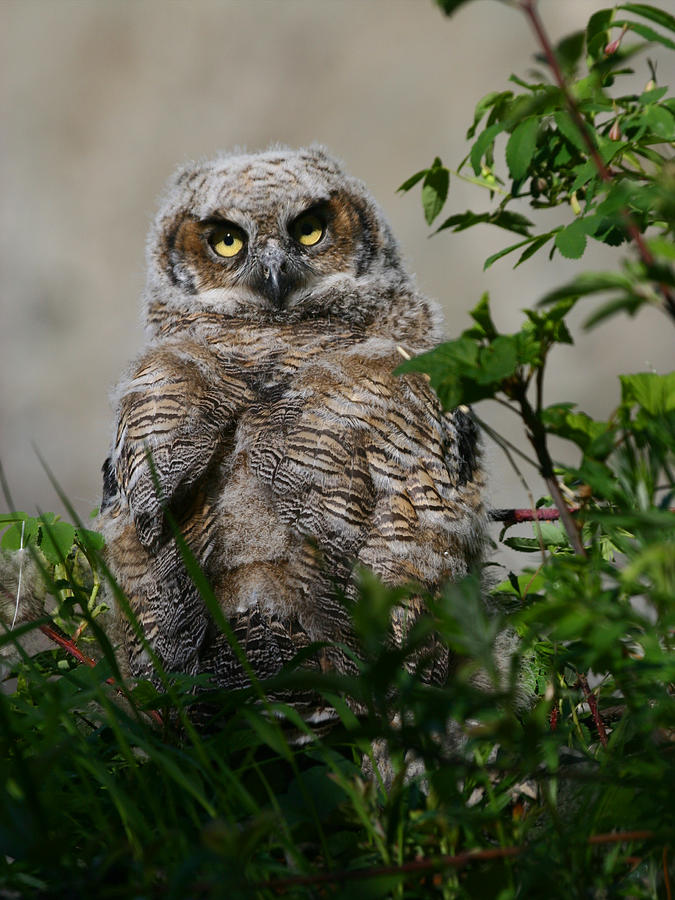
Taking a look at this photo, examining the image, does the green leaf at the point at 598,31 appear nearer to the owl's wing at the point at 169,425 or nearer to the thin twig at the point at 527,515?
the thin twig at the point at 527,515

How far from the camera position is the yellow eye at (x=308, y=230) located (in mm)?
2492

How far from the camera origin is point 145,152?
916 cm

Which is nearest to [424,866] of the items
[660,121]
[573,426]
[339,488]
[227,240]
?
[573,426]

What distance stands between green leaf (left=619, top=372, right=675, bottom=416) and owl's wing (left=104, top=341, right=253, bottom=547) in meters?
0.93

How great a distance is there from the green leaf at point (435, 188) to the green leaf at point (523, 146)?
270mm


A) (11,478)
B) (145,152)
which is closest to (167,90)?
(145,152)

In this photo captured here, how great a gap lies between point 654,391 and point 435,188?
89 cm

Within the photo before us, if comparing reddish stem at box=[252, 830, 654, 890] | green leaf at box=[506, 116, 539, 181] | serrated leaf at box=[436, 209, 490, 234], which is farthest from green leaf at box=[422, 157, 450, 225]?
reddish stem at box=[252, 830, 654, 890]

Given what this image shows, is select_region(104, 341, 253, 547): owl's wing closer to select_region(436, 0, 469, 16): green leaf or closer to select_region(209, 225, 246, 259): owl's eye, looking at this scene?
select_region(209, 225, 246, 259): owl's eye

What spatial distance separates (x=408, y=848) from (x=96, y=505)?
159 centimetres

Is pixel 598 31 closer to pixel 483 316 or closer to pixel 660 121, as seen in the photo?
pixel 660 121

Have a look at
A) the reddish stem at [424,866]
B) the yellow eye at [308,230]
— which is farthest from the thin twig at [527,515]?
the yellow eye at [308,230]

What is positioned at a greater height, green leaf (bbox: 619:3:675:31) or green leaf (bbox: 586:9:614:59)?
green leaf (bbox: 586:9:614:59)

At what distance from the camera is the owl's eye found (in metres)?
2.47
